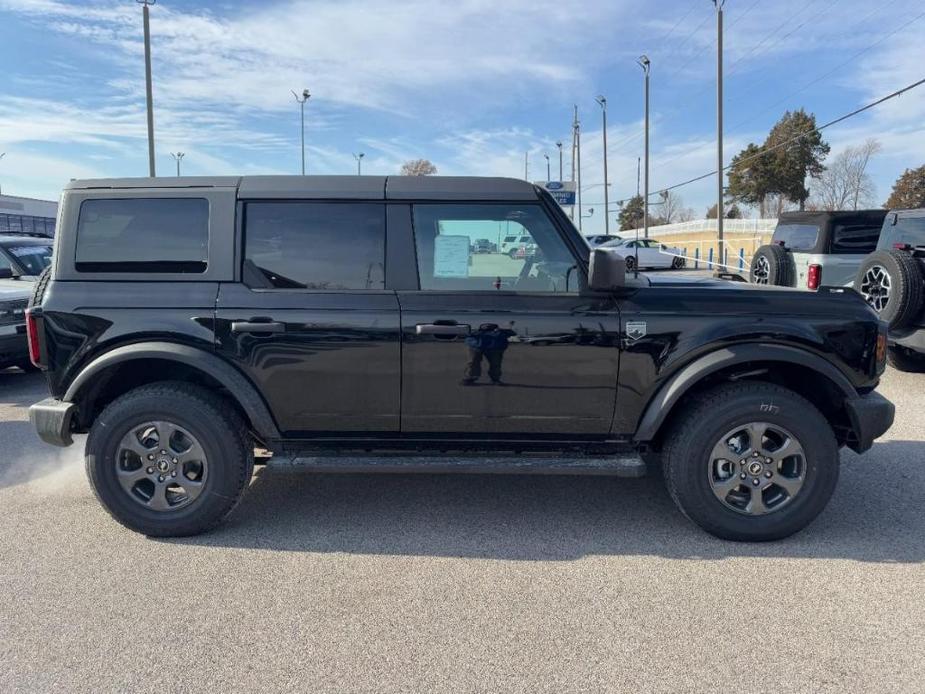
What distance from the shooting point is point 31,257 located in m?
9.05

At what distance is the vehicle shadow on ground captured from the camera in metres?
3.63

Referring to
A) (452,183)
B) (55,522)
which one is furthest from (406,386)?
(55,522)

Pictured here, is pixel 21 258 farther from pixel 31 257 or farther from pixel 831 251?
pixel 831 251

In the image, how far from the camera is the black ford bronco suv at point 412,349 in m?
3.62

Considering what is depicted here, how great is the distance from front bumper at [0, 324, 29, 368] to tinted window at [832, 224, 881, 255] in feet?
34.4

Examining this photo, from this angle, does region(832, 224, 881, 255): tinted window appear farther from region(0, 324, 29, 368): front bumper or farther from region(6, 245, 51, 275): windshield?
region(6, 245, 51, 275): windshield

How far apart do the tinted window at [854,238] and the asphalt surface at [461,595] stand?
20.7 ft

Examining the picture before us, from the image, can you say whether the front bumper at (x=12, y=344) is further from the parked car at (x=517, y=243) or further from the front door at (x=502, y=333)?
the parked car at (x=517, y=243)

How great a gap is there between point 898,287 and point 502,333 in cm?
546

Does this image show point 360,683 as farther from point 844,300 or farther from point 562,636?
point 844,300

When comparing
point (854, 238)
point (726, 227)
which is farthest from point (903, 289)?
point (726, 227)

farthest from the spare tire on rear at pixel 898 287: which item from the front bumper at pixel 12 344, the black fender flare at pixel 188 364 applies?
the front bumper at pixel 12 344

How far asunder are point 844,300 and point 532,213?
178 centimetres

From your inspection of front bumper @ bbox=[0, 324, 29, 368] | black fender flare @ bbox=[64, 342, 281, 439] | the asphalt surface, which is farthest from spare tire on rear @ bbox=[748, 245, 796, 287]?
front bumper @ bbox=[0, 324, 29, 368]
